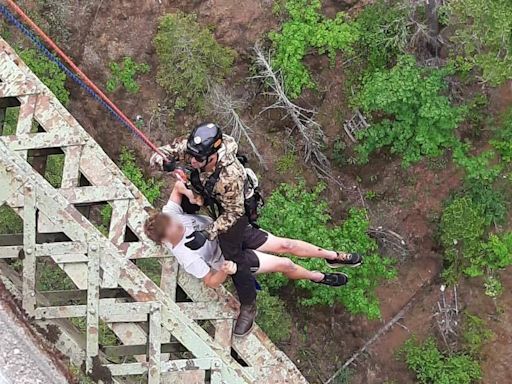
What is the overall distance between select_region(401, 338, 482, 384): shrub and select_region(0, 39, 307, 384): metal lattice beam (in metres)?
3.42

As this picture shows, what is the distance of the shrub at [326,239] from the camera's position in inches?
271

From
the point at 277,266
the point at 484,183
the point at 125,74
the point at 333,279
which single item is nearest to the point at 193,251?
the point at 277,266

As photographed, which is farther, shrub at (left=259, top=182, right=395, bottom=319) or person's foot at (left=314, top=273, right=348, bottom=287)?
shrub at (left=259, top=182, right=395, bottom=319)

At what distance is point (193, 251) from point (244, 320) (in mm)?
749

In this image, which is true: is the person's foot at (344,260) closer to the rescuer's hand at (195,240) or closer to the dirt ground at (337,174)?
the dirt ground at (337,174)

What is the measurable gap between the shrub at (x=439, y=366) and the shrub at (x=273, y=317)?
1.68m

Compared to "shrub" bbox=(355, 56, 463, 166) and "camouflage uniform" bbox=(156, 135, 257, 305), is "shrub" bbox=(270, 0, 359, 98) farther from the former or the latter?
"camouflage uniform" bbox=(156, 135, 257, 305)

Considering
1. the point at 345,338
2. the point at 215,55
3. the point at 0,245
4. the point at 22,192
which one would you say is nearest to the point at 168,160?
the point at 22,192

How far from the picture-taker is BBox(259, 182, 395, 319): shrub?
22.6 ft

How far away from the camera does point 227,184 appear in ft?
14.4

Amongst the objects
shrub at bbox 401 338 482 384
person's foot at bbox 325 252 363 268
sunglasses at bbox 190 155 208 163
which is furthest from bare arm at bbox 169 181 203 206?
shrub at bbox 401 338 482 384

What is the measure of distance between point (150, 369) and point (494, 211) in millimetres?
4808

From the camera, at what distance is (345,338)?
7633mm

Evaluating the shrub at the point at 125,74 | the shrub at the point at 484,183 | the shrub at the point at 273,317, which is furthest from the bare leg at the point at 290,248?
the shrub at the point at 125,74
